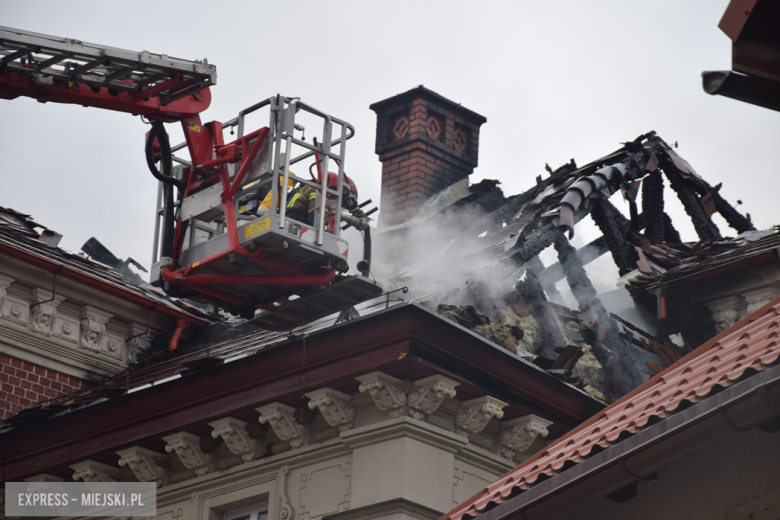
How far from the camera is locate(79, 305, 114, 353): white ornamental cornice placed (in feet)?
44.8

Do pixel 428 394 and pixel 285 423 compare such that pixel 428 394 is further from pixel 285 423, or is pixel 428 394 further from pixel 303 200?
pixel 303 200

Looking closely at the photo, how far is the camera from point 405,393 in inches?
373

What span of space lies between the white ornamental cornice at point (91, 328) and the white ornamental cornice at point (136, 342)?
0.43 metres

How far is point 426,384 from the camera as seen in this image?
9.40 m

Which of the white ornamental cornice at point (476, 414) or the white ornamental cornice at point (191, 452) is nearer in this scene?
the white ornamental cornice at point (476, 414)

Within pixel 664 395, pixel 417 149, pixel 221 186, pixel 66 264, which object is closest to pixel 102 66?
pixel 221 186

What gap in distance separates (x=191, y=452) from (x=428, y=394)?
104 inches

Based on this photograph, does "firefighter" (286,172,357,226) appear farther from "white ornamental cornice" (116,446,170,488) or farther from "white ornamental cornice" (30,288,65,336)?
"white ornamental cornice" (30,288,65,336)

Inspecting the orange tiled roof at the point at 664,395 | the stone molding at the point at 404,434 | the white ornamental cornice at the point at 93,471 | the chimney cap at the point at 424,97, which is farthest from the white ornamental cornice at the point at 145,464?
the chimney cap at the point at 424,97

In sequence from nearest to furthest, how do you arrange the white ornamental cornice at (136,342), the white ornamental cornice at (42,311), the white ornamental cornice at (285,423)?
the white ornamental cornice at (285,423) < the white ornamental cornice at (42,311) < the white ornamental cornice at (136,342)

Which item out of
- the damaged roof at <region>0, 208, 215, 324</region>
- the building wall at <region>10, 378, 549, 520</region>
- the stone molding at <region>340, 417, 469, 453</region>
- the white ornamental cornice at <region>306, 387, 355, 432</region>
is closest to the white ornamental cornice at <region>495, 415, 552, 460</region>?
the building wall at <region>10, 378, 549, 520</region>

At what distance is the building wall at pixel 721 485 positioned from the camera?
5.92 meters

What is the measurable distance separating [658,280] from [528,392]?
441 centimetres

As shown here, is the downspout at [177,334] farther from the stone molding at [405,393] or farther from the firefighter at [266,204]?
the stone molding at [405,393]
